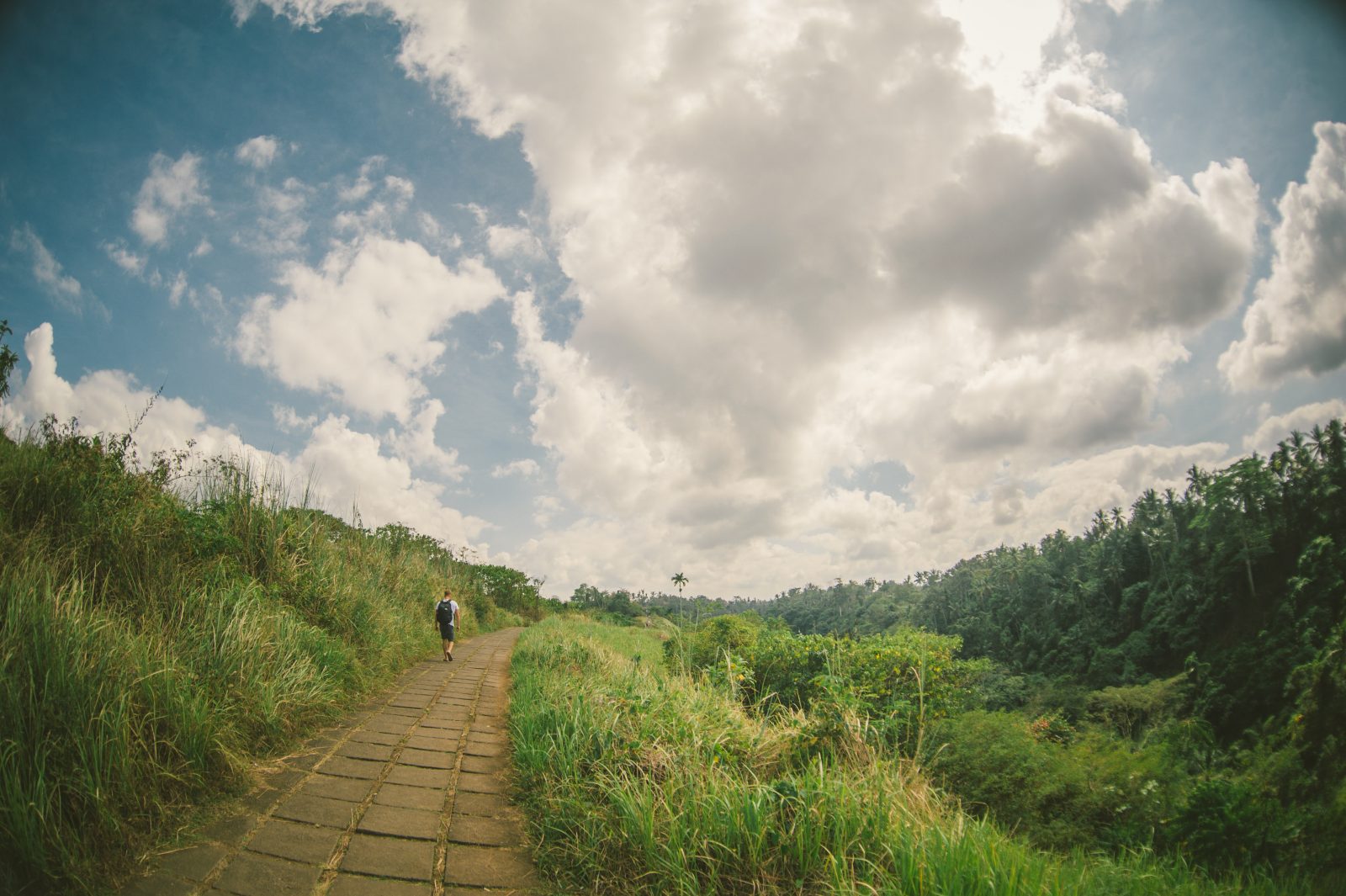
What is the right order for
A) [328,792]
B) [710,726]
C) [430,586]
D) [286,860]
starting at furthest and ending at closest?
1. [430,586]
2. [710,726]
3. [328,792]
4. [286,860]

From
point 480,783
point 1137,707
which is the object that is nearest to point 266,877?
point 480,783

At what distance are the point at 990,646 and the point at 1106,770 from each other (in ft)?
213

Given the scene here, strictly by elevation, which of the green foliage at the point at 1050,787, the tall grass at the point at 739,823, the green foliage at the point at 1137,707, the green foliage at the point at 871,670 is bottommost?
the green foliage at the point at 1137,707

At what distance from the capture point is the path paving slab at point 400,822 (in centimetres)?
303

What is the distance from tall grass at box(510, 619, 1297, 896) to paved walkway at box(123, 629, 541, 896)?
308 mm

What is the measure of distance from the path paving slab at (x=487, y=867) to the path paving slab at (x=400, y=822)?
243mm

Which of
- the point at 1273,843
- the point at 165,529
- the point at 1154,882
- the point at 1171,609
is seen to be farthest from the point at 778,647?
the point at 1171,609

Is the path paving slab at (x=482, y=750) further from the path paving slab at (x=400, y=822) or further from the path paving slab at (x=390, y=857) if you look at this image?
the path paving slab at (x=390, y=857)

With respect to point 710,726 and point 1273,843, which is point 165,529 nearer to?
point 710,726

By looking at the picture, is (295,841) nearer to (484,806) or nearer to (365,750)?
(484,806)

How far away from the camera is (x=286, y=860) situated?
8.64ft

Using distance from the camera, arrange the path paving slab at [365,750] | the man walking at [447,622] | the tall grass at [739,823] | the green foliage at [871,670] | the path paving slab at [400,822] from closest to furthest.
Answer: the tall grass at [739,823] < the path paving slab at [400,822] < the path paving slab at [365,750] < the green foliage at [871,670] < the man walking at [447,622]

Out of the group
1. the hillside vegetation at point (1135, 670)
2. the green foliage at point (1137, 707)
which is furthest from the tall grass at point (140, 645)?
the green foliage at point (1137, 707)

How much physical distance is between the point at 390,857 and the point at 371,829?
1.21 feet
